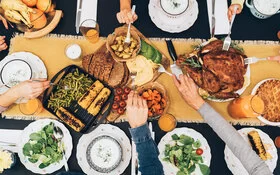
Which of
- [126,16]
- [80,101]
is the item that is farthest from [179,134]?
[126,16]

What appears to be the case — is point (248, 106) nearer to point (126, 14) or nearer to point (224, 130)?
point (224, 130)

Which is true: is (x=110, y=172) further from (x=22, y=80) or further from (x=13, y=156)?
(x=22, y=80)

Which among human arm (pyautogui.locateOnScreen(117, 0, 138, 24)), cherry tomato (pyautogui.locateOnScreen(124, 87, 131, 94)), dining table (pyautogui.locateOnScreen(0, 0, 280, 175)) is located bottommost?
cherry tomato (pyautogui.locateOnScreen(124, 87, 131, 94))

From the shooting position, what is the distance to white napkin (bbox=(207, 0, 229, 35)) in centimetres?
185

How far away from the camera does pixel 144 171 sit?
158 cm

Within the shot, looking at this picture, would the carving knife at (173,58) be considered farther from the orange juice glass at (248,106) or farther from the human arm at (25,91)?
the human arm at (25,91)

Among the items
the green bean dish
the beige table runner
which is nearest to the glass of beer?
the beige table runner

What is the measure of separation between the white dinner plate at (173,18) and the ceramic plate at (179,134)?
1.70ft

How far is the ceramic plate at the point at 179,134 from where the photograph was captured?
1714mm

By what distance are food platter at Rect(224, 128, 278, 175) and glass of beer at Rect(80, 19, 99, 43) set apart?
0.85m

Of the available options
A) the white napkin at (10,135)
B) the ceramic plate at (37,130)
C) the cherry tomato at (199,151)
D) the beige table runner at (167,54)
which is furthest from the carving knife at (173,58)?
the white napkin at (10,135)

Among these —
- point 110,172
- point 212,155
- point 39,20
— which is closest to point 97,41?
point 39,20

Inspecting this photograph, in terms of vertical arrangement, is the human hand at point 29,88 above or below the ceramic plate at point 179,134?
above

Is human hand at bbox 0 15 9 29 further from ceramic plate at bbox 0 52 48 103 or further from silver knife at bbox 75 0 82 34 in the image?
silver knife at bbox 75 0 82 34
